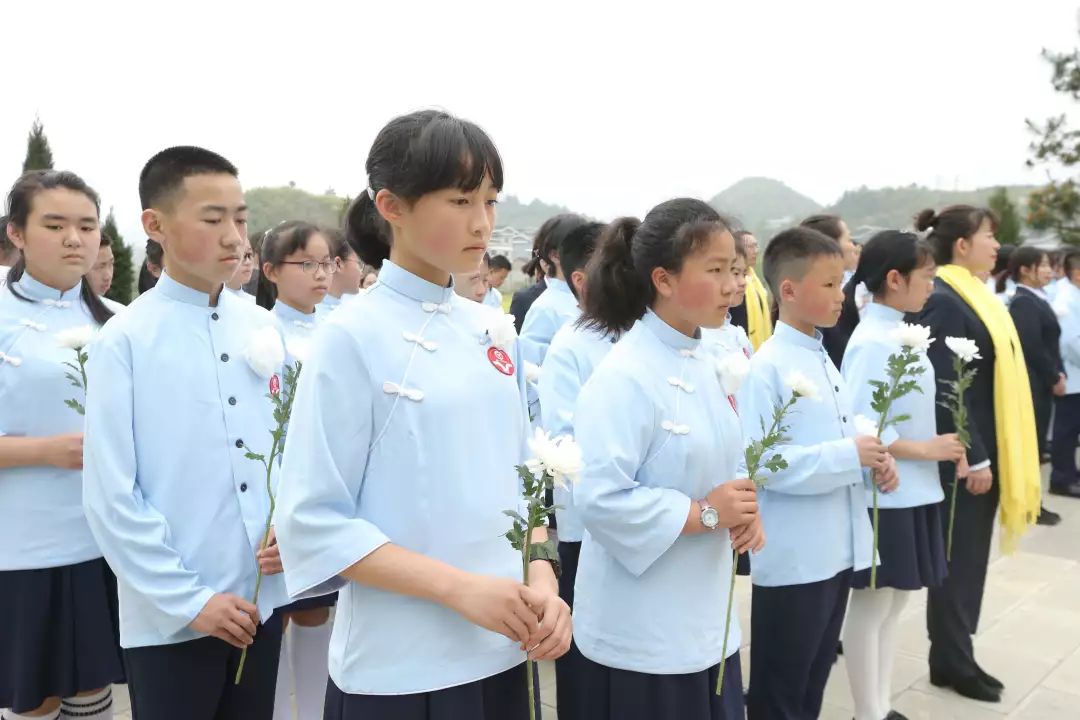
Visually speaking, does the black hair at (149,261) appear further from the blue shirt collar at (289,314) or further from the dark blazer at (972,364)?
the dark blazer at (972,364)

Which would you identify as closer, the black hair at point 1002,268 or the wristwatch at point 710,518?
the wristwatch at point 710,518

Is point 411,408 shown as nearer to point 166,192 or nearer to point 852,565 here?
point 166,192

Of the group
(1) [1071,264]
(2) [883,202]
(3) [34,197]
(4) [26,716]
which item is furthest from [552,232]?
(2) [883,202]

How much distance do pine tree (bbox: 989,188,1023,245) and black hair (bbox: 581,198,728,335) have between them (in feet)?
67.1

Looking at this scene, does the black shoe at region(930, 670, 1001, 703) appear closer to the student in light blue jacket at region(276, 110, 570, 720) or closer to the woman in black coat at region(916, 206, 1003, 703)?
the woman in black coat at region(916, 206, 1003, 703)

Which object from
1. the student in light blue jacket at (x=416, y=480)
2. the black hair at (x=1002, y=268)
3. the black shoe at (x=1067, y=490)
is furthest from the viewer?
the black hair at (x=1002, y=268)

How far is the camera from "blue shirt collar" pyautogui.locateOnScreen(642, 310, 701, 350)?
7.63 ft

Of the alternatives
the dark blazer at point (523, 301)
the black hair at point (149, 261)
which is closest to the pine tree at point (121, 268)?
the dark blazer at point (523, 301)

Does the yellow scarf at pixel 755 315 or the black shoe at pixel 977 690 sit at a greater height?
the yellow scarf at pixel 755 315

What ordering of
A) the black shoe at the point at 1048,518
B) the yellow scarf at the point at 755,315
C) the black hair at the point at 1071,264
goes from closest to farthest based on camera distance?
the yellow scarf at the point at 755,315 → the black shoe at the point at 1048,518 → the black hair at the point at 1071,264

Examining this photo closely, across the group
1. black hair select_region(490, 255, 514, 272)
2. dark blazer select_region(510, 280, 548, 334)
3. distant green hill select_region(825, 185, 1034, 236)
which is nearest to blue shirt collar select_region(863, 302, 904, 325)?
dark blazer select_region(510, 280, 548, 334)

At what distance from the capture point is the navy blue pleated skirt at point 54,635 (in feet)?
8.46

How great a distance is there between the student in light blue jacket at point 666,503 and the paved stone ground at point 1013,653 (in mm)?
1726

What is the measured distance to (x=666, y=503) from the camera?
2.11 m
